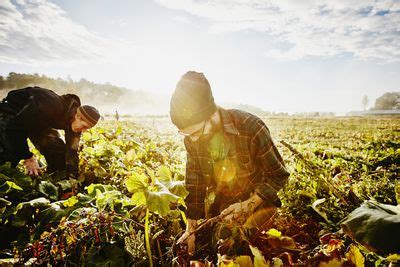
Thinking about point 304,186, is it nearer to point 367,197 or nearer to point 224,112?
point 367,197

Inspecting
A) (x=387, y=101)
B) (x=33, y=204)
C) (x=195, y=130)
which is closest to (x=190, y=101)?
(x=195, y=130)

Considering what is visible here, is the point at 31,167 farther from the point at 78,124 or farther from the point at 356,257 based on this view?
the point at 356,257

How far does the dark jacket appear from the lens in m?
3.78

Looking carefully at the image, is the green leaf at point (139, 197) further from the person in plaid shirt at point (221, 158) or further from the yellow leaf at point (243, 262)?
the person in plaid shirt at point (221, 158)

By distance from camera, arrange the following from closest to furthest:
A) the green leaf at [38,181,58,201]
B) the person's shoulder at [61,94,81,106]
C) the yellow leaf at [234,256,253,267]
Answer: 1. the yellow leaf at [234,256,253,267]
2. the green leaf at [38,181,58,201]
3. the person's shoulder at [61,94,81,106]

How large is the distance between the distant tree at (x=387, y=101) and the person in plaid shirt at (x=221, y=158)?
3960 inches

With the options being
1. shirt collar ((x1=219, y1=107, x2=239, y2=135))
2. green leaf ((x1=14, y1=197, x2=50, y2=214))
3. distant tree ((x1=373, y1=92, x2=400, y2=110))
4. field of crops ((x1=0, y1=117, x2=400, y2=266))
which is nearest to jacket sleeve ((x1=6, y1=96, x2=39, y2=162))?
field of crops ((x1=0, y1=117, x2=400, y2=266))

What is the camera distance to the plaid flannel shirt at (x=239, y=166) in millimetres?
2395

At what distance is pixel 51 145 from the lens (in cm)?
424

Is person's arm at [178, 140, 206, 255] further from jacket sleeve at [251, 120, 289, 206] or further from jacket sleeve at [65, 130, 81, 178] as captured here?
jacket sleeve at [65, 130, 81, 178]

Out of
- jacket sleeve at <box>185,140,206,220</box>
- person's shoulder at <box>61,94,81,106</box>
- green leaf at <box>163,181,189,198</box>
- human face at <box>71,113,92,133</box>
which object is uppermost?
person's shoulder at <box>61,94,81,106</box>

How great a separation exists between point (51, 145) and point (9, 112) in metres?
0.74

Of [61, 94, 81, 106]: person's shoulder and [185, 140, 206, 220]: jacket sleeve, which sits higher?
[61, 94, 81, 106]: person's shoulder

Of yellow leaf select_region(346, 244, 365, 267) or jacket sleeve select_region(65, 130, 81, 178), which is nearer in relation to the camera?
yellow leaf select_region(346, 244, 365, 267)
